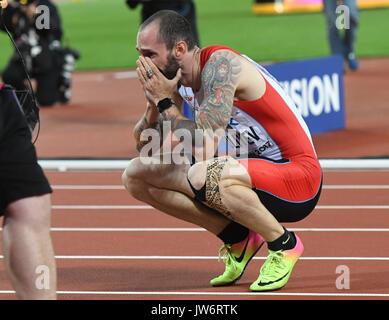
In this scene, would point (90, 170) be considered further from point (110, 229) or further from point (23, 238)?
point (23, 238)

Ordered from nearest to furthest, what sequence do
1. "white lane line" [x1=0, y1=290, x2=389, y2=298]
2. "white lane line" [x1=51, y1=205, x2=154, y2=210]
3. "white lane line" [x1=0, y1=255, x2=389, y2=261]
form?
"white lane line" [x1=0, y1=290, x2=389, y2=298] → "white lane line" [x1=0, y1=255, x2=389, y2=261] → "white lane line" [x1=51, y1=205, x2=154, y2=210]

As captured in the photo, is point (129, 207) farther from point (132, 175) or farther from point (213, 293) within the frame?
point (213, 293)

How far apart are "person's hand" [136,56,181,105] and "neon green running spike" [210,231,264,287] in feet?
2.94

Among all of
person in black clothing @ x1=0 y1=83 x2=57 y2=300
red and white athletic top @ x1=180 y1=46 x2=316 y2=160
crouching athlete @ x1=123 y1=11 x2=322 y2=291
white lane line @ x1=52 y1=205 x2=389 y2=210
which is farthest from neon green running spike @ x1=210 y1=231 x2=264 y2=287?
white lane line @ x1=52 y1=205 x2=389 y2=210

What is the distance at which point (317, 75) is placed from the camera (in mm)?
9836

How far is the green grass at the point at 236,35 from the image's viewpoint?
62.3 feet

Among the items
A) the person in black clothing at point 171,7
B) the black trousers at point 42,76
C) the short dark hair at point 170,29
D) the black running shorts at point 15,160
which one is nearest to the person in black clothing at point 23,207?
the black running shorts at point 15,160

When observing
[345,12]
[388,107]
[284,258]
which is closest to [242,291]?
[284,258]

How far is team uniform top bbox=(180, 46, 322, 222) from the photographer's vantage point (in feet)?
16.2

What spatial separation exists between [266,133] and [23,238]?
1.69 metres

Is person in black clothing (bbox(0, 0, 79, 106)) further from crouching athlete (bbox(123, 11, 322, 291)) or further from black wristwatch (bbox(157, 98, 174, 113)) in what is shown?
black wristwatch (bbox(157, 98, 174, 113))

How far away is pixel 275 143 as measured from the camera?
506 centimetres

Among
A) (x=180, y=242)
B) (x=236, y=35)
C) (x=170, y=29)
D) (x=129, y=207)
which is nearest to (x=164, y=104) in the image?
(x=170, y=29)

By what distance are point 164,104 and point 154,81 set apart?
5.0 inches
